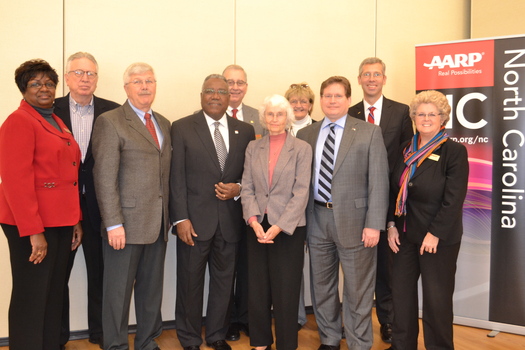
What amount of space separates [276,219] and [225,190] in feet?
1.39

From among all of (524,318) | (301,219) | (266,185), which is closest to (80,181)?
(266,185)

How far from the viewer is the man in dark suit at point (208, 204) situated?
11.0 feet

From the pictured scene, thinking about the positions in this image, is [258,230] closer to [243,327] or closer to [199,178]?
[199,178]

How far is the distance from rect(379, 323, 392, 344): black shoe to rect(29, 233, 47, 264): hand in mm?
2596

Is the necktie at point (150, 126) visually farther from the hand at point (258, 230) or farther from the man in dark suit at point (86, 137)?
the hand at point (258, 230)

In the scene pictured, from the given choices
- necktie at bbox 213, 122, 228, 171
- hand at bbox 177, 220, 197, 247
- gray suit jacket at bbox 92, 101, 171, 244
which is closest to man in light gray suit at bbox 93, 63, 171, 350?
gray suit jacket at bbox 92, 101, 171, 244

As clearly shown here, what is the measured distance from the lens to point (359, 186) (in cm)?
324

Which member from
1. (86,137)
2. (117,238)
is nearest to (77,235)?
(117,238)

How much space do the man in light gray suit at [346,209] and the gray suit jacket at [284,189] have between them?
0.17 m

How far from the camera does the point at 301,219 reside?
10.5ft

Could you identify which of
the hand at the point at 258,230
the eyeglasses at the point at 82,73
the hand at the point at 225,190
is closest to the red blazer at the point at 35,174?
the eyeglasses at the point at 82,73

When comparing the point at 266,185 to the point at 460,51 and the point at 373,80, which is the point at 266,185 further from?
the point at 460,51

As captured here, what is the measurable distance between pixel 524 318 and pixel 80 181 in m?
3.63

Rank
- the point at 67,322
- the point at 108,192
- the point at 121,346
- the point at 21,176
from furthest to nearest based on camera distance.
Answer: the point at 67,322
the point at 121,346
the point at 108,192
the point at 21,176
